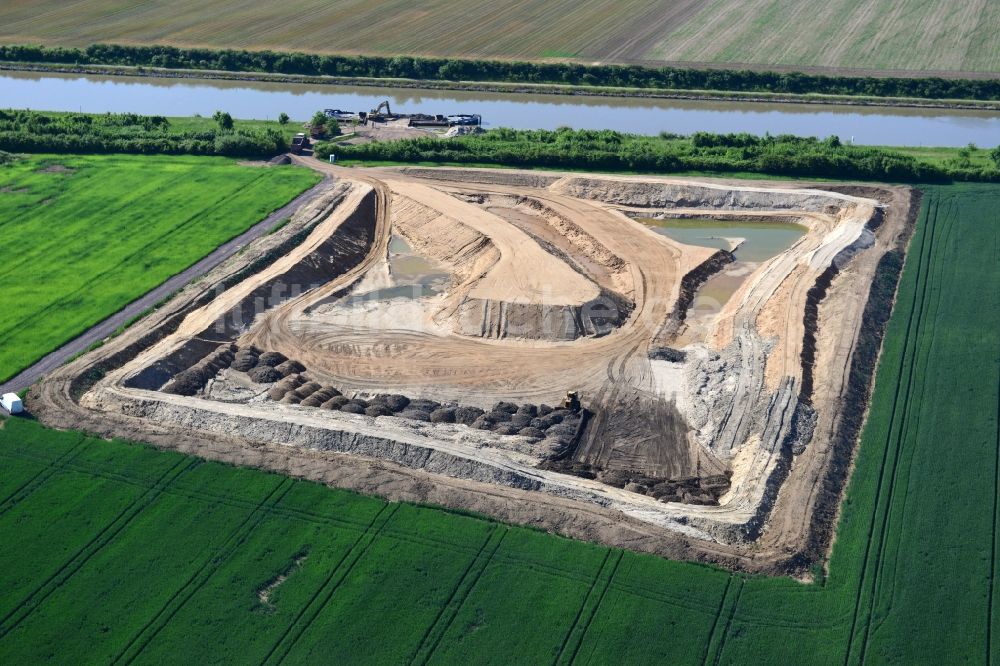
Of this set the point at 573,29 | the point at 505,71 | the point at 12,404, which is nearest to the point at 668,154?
the point at 505,71

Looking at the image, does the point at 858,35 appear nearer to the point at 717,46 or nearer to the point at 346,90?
the point at 717,46

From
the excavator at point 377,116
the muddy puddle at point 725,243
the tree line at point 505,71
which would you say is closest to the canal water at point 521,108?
the tree line at point 505,71

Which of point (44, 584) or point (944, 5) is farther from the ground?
point (944, 5)

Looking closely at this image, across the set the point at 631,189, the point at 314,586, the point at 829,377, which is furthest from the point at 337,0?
the point at 314,586

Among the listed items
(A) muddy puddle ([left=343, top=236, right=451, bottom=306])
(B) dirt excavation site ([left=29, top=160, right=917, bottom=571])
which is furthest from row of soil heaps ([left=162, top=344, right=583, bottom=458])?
(A) muddy puddle ([left=343, top=236, right=451, bottom=306])

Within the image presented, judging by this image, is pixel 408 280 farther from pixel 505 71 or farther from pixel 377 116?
pixel 505 71

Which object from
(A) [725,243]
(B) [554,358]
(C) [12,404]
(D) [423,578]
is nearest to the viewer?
(D) [423,578]
